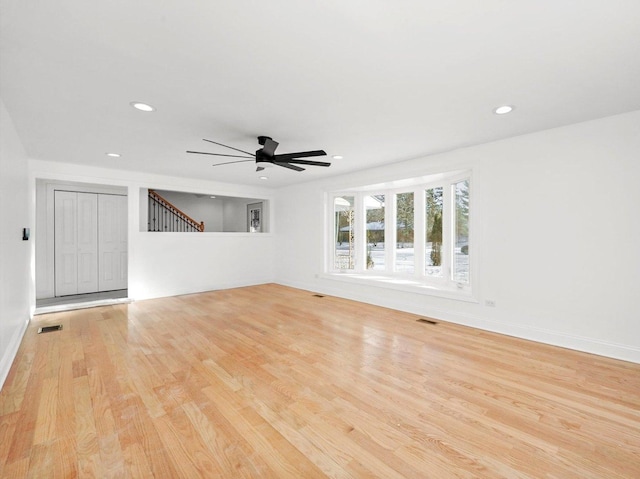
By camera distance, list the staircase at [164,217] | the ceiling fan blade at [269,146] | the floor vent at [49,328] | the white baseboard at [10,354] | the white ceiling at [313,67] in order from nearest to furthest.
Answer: the white ceiling at [313,67]
the white baseboard at [10,354]
the ceiling fan blade at [269,146]
the floor vent at [49,328]
the staircase at [164,217]

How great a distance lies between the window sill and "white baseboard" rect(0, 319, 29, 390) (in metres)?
4.64

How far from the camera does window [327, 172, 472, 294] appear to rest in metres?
4.70

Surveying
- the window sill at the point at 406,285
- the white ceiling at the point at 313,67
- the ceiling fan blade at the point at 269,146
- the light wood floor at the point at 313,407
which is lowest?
the light wood floor at the point at 313,407

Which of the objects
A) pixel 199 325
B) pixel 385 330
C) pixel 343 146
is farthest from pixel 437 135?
pixel 199 325

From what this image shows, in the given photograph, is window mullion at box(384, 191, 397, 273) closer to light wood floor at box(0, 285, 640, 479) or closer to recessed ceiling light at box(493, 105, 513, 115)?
light wood floor at box(0, 285, 640, 479)

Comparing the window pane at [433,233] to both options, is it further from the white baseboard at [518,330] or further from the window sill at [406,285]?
the white baseboard at [518,330]

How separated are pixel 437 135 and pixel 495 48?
1.70 metres

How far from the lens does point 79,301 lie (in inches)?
217

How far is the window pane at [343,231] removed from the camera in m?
6.52

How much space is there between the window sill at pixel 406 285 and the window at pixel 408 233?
18 mm

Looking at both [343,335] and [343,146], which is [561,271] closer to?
[343,335]

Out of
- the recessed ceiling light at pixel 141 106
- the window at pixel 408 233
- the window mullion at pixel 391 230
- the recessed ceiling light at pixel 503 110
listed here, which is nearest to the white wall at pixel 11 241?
the recessed ceiling light at pixel 141 106

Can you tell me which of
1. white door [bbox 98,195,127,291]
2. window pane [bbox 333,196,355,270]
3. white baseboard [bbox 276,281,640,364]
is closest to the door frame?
white door [bbox 98,195,127,291]

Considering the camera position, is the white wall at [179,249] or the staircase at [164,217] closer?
the white wall at [179,249]
